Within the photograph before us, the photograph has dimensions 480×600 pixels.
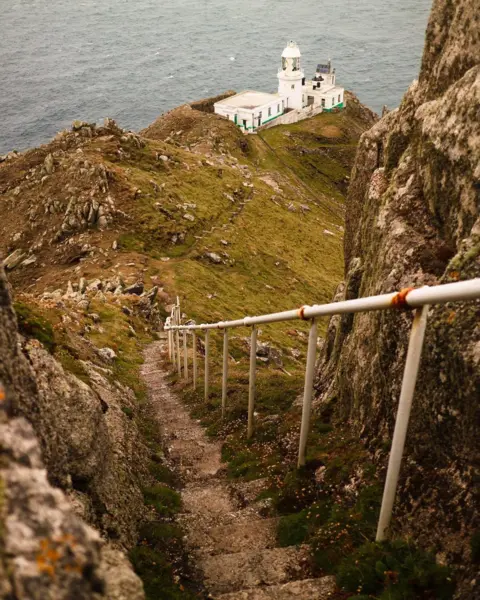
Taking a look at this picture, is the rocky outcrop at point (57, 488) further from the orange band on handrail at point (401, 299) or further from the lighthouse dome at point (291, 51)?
the lighthouse dome at point (291, 51)

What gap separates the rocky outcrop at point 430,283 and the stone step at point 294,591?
1.14 metres

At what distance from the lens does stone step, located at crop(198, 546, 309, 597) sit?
7.08 metres

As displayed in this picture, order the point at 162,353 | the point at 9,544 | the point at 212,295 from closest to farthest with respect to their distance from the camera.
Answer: the point at 9,544
the point at 162,353
the point at 212,295

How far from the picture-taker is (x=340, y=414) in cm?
1192

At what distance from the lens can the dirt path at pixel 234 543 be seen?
21.9ft

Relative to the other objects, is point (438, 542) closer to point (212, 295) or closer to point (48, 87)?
point (212, 295)

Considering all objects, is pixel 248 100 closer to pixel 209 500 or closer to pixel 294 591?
pixel 209 500

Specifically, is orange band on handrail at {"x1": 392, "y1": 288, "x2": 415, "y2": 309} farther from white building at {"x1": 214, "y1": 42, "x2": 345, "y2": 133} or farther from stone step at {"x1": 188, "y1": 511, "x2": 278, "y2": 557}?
white building at {"x1": 214, "y1": 42, "x2": 345, "y2": 133}

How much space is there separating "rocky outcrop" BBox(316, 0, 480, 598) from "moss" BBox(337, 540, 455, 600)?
22 centimetres

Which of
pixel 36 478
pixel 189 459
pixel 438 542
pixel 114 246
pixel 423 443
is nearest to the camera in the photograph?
pixel 36 478

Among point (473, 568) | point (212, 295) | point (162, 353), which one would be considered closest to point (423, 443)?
point (473, 568)

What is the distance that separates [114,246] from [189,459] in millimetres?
53083

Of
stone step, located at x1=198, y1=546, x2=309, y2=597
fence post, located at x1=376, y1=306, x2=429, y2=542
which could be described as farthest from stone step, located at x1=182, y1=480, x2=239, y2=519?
fence post, located at x1=376, y1=306, x2=429, y2=542

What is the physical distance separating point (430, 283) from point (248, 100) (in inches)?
6481
